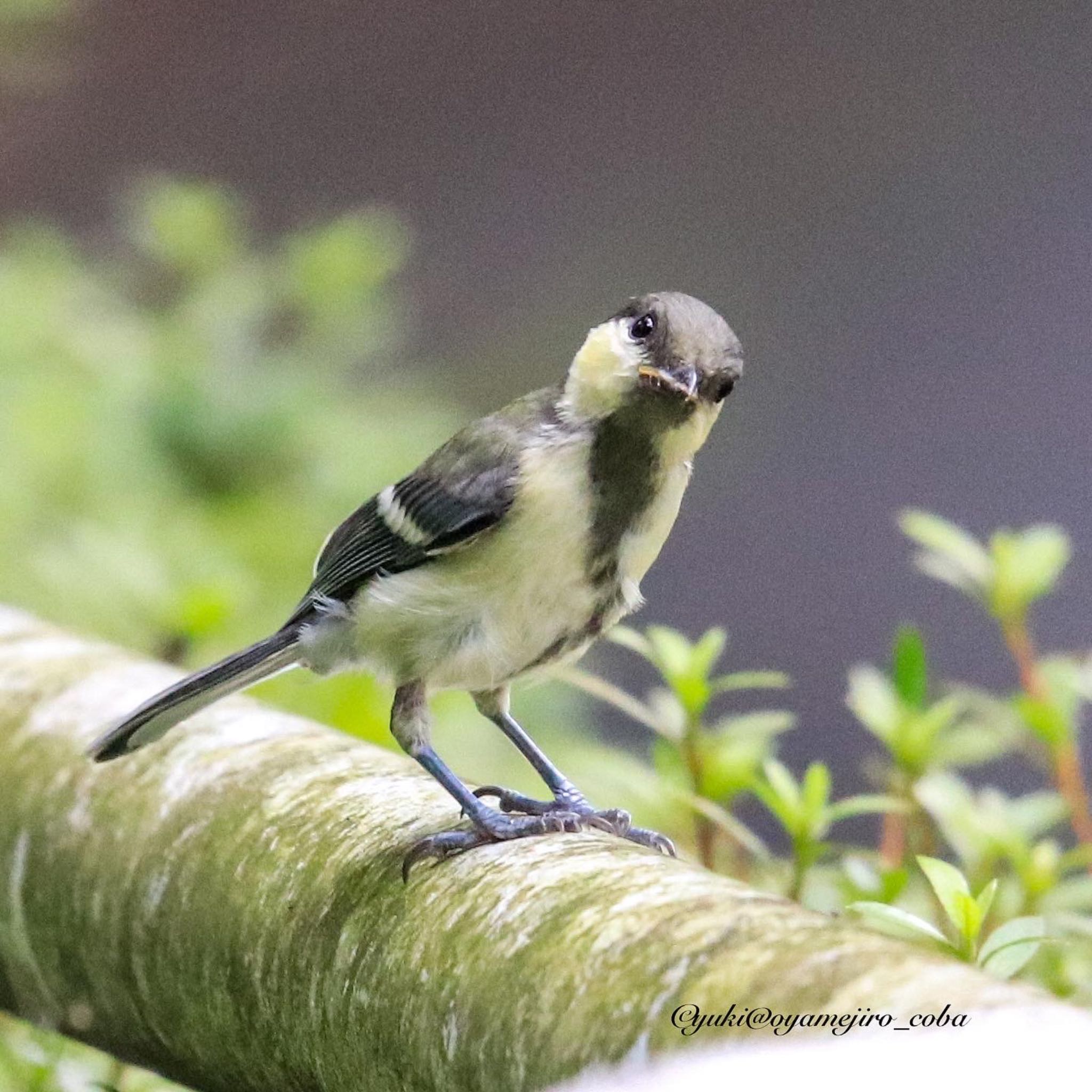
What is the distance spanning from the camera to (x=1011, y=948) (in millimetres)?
825

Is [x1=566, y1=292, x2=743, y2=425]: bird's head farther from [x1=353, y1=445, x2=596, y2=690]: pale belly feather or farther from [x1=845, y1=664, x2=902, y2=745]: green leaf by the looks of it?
[x1=845, y1=664, x2=902, y2=745]: green leaf

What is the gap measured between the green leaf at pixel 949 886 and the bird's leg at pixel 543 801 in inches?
7.3

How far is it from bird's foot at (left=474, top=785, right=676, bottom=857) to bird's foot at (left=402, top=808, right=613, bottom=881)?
0.21ft

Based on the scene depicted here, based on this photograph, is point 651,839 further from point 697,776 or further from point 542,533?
point 542,533

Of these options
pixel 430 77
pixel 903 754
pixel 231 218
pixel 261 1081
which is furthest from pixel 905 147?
pixel 261 1081

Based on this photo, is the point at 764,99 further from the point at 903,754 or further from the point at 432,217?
the point at 903,754

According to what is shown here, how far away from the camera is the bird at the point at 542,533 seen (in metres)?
1.14

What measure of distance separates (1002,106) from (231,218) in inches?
85.0

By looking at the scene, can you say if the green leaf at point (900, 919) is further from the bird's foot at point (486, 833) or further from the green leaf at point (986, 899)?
the bird's foot at point (486, 833)

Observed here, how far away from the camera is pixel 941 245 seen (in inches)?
165

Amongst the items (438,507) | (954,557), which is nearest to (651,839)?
(438,507)

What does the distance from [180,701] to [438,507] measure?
26cm

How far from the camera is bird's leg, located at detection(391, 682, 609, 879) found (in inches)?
38.0

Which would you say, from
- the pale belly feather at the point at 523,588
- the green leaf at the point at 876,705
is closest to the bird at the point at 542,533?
the pale belly feather at the point at 523,588
